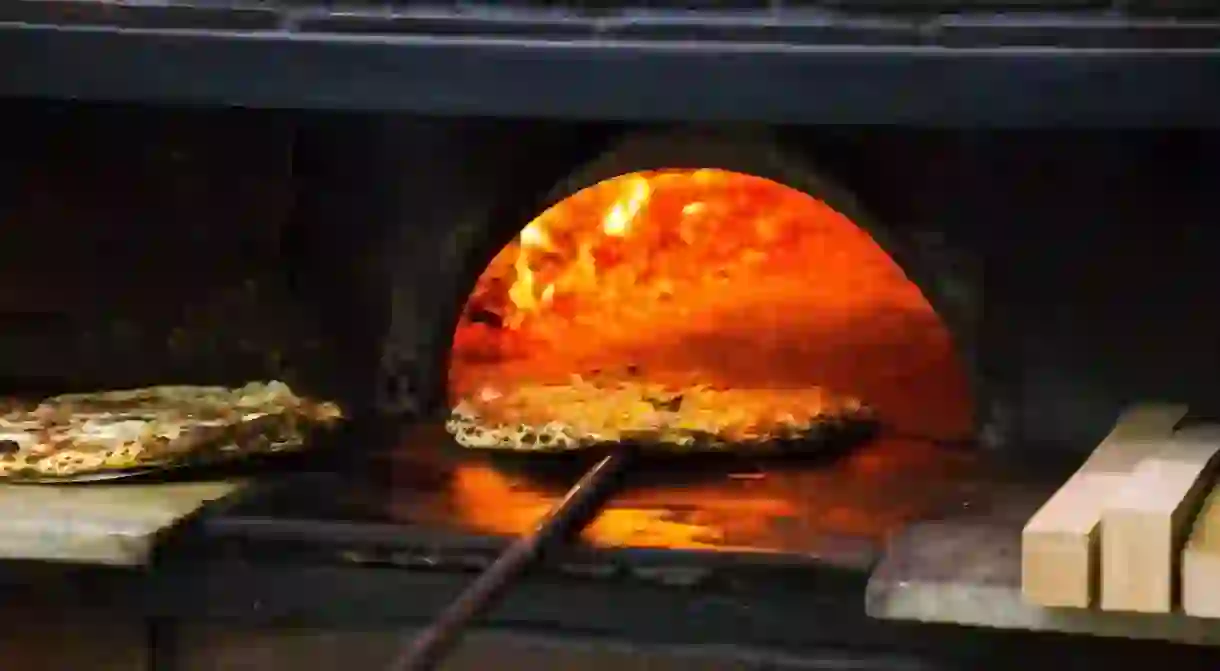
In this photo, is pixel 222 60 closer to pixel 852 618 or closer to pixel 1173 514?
pixel 852 618

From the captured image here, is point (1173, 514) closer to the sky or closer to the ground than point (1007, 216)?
closer to the ground

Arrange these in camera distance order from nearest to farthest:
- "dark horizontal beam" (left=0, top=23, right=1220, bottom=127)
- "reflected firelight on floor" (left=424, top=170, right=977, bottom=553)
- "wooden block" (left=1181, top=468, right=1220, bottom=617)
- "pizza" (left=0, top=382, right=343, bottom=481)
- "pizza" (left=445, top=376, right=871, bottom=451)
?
1. "wooden block" (left=1181, top=468, right=1220, bottom=617)
2. "dark horizontal beam" (left=0, top=23, right=1220, bottom=127)
3. "pizza" (left=0, top=382, right=343, bottom=481)
4. "pizza" (left=445, top=376, right=871, bottom=451)
5. "reflected firelight on floor" (left=424, top=170, right=977, bottom=553)

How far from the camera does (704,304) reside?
2.02m

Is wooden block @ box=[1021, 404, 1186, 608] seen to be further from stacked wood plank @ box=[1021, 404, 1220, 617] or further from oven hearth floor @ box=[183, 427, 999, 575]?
oven hearth floor @ box=[183, 427, 999, 575]

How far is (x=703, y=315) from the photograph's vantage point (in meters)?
2.00

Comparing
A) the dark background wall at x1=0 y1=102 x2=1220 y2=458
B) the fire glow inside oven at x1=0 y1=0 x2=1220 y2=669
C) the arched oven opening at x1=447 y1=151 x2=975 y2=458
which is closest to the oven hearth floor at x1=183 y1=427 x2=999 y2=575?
the fire glow inside oven at x1=0 y1=0 x2=1220 y2=669

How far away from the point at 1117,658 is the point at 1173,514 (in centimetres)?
22

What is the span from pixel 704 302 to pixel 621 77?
802mm

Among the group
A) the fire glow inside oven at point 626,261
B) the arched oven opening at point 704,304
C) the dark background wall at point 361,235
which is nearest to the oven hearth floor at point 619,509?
the fire glow inside oven at point 626,261

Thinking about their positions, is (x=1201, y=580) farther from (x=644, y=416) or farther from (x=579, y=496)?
(x=644, y=416)

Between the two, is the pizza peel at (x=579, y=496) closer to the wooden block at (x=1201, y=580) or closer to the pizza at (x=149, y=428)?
the pizza at (x=149, y=428)

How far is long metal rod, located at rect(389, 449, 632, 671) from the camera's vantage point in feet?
3.36

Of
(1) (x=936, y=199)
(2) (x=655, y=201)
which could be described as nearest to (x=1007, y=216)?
(1) (x=936, y=199)

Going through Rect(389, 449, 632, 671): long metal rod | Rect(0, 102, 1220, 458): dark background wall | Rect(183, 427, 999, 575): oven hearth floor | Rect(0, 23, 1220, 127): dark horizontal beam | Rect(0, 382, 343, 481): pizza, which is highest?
Rect(0, 23, 1220, 127): dark horizontal beam
